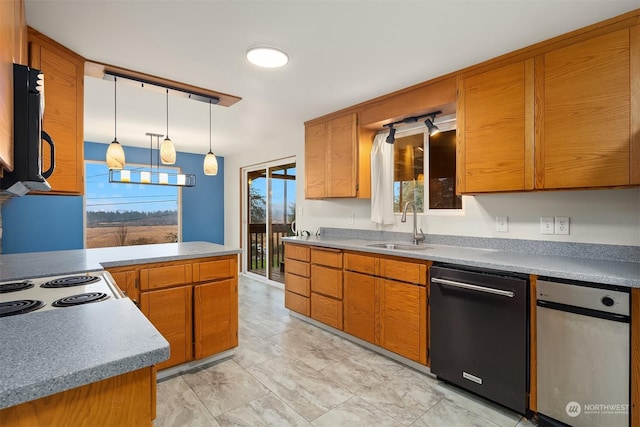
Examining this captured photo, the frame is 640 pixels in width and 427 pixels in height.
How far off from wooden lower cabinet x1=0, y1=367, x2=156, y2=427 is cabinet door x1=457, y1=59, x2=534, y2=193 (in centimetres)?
230

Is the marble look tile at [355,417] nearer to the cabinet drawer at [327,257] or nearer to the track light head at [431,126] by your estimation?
the cabinet drawer at [327,257]

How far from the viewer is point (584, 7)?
1.66 meters

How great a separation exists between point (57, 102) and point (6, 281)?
121 centimetres

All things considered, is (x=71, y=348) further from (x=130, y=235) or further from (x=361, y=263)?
(x=130, y=235)

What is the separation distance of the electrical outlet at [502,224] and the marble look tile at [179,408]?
94.5 inches

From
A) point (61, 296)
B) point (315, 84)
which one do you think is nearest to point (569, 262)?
point (315, 84)

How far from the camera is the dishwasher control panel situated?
1511 millimetres

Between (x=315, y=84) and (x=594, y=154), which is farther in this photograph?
(x=315, y=84)

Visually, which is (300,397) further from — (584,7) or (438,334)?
(584,7)

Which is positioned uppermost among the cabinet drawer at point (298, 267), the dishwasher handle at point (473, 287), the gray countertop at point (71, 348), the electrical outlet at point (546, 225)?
the electrical outlet at point (546, 225)

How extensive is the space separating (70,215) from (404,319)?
500 centimetres

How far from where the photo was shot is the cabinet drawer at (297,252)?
3428mm

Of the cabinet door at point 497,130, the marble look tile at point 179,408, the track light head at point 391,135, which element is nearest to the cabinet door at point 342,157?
the track light head at point 391,135

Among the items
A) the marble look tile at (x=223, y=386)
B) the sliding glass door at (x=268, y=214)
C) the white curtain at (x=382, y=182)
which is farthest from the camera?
Answer: the sliding glass door at (x=268, y=214)
